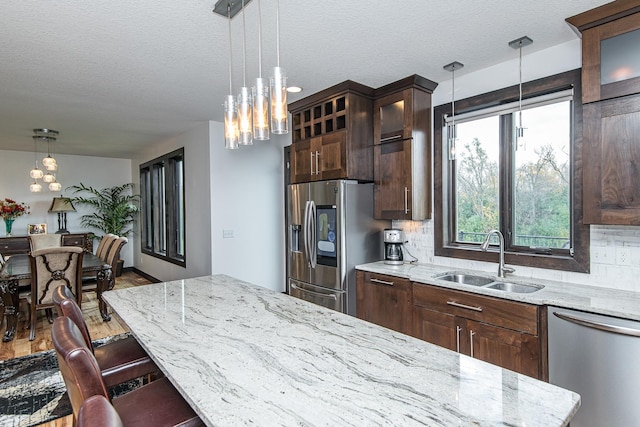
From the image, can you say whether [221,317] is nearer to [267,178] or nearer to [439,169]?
[439,169]

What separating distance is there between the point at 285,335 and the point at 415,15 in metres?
1.95

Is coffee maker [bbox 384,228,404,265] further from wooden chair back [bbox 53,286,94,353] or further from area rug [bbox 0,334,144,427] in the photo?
wooden chair back [bbox 53,286,94,353]

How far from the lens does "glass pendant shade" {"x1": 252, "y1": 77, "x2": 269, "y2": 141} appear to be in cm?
163

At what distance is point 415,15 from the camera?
2109 millimetres

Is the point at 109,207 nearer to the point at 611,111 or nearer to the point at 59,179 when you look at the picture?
the point at 59,179

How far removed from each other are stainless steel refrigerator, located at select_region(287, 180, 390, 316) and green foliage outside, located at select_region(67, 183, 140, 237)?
523 cm

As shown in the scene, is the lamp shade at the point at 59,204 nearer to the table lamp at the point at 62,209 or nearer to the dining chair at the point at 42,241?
the table lamp at the point at 62,209

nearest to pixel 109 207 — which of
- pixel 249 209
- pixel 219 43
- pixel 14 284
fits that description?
pixel 14 284

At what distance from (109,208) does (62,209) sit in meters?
0.80

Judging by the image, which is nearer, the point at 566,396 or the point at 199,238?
the point at 566,396

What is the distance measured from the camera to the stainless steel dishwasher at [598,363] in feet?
5.79

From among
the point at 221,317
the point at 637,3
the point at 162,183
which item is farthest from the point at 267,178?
the point at 637,3

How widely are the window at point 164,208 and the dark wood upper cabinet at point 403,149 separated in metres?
3.39

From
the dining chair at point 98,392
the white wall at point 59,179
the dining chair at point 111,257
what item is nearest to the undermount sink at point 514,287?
the dining chair at point 98,392
